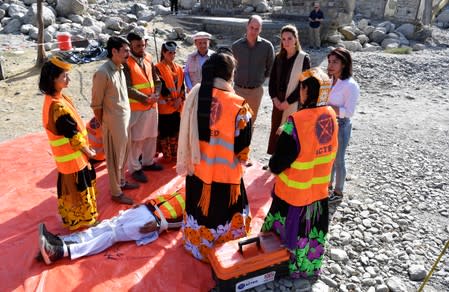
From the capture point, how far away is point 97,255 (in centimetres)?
329

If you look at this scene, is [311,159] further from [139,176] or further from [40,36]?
[40,36]

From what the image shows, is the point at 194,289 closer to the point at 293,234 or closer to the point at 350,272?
the point at 293,234

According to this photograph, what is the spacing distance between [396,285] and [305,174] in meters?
1.39

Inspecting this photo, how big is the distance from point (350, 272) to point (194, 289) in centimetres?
141

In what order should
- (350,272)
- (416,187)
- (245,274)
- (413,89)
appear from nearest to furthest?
1. (245,274)
2. (350,272)
3. (416,187)
4. (413,89)

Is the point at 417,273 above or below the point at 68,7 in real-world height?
below

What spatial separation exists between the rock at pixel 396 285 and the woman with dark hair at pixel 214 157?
1.31 m

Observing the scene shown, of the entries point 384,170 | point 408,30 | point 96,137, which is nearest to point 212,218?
point 96,137

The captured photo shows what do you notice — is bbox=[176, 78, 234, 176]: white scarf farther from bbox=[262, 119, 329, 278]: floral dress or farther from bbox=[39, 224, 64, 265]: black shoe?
bbox=[39, 224, 64, 265]: black shoe

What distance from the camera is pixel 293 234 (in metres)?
2.89

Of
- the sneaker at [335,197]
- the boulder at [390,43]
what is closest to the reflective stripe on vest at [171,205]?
the sneaker at [335,197]

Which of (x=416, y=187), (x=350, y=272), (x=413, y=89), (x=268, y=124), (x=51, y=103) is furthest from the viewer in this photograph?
(x=413, y=89)

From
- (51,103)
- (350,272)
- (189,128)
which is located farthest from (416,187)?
(51,103)

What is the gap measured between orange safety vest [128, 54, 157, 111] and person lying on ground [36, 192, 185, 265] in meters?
1.20
